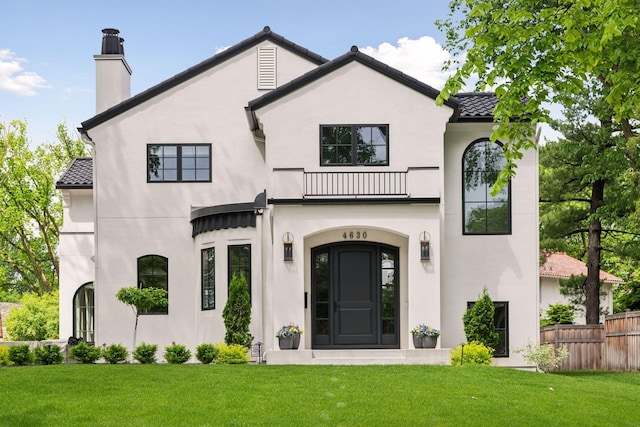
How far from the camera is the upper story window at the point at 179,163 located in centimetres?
2373

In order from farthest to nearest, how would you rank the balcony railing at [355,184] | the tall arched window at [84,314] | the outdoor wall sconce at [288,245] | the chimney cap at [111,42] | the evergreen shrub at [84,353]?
the tall arched window at [84,314]
the chimney cap at [111,42]
the balcony railing at [355,184]
the outdoor wall sconce at [288,245]
the evergreen shrub at [84,353]

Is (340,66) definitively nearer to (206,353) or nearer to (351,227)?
(351,227)

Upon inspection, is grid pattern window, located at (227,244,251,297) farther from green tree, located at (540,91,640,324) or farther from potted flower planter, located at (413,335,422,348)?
green tree, located at (540,91,640,324)

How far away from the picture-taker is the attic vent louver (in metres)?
24.0

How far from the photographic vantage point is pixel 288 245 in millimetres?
20656

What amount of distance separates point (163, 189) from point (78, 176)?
18.5 ft

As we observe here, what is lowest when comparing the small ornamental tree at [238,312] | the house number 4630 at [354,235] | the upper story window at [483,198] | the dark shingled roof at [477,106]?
the small ornamental tree at [238,312]

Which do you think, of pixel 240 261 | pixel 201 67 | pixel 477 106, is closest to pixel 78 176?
pixel 201 67

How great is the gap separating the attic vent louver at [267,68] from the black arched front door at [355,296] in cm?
521

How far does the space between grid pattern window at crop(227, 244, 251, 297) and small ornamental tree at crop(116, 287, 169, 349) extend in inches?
71.6

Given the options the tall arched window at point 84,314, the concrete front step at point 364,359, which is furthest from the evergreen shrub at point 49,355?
the tall arched window at point 84,314

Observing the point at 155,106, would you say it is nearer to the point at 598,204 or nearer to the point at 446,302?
the point at 446,302

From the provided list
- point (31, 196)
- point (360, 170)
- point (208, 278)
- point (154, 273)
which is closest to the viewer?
point (360, 170)

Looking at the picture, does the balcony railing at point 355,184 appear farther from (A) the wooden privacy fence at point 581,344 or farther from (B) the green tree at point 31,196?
(B) the green tree at point 31,196
